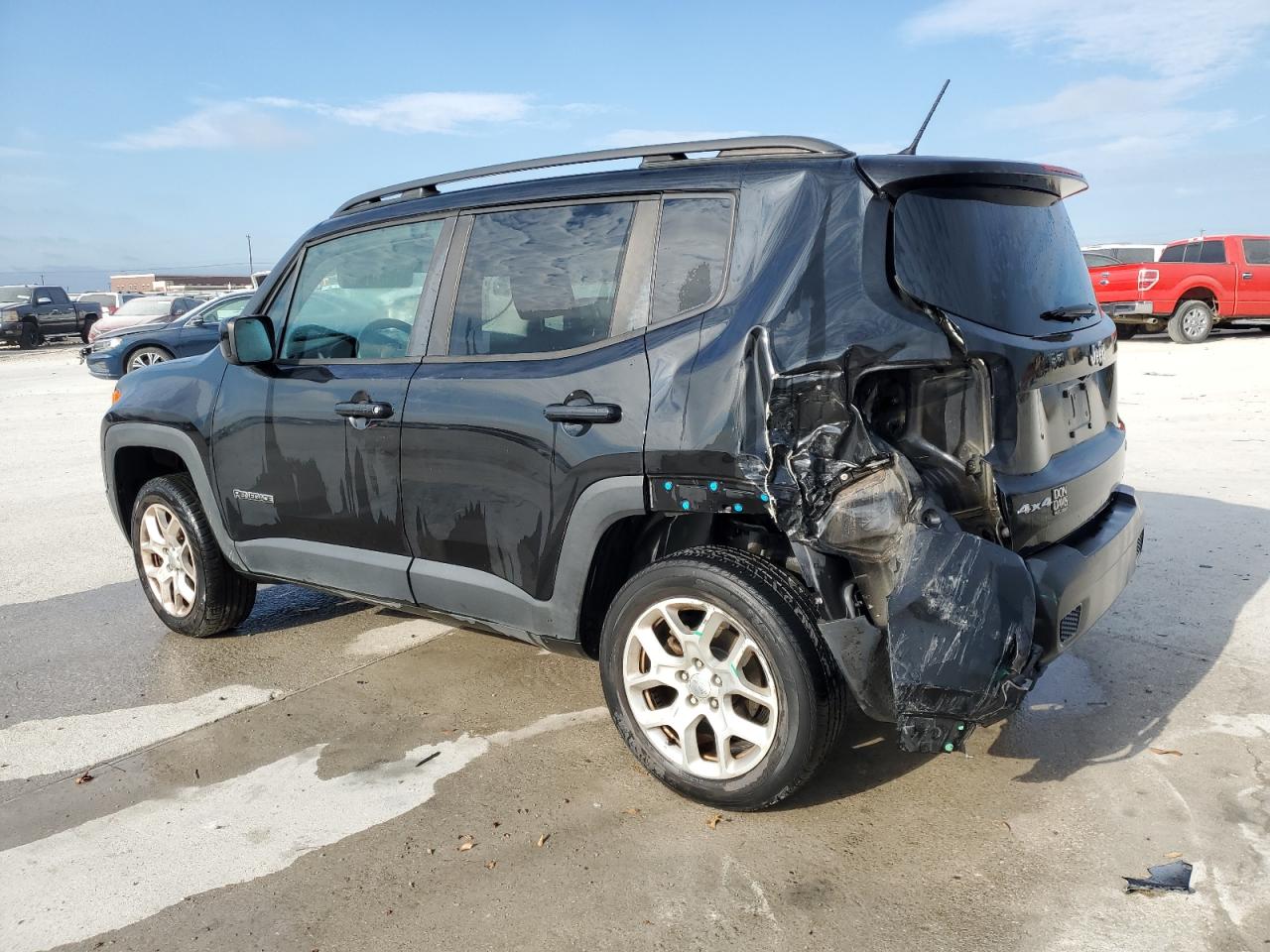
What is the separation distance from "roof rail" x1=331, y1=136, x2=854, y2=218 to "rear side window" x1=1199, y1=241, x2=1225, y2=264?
1768 centimetres

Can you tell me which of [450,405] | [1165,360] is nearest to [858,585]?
[450,405]

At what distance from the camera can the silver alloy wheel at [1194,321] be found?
18.0 meters

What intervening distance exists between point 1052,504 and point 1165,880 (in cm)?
105

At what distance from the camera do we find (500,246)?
3.67 m

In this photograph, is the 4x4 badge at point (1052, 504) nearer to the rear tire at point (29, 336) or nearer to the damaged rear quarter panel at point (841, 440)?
the damaged rear quarter panel at point (841, 440)

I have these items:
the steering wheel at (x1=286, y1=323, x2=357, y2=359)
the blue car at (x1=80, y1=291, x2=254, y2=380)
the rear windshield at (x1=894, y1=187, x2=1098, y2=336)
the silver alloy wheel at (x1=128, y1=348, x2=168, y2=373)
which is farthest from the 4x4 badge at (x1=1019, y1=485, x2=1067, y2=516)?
the silver alloy wheel at (x1=128, y1=348, x2=168, y2=373)

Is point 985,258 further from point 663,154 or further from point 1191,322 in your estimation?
point 1191,322

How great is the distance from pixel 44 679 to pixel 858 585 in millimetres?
3546

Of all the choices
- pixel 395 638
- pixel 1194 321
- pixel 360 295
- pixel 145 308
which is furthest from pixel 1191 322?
pixel 145 308

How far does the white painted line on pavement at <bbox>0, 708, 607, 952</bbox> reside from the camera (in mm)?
2793

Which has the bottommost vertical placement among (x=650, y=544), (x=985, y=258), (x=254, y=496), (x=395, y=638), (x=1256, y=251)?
(x=395, y=638)

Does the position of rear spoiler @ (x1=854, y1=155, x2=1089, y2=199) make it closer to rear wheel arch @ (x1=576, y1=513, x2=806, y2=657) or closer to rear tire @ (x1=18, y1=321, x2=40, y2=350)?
rear wheel arch @ (x1=576, y1=513, x2=806, y2=657)

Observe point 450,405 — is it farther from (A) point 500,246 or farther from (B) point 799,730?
(B) point 799,730

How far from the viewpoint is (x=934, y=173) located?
9.75 ft
